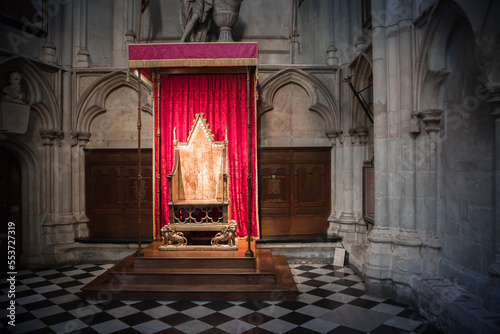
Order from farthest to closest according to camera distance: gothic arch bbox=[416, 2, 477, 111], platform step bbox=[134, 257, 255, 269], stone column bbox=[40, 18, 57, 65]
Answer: stone column bbox=[40, 18, 57, 65] → platform step bbox=[134, 257, 255, 269] → gothic arch bbox=[416, 2, 477, 111]

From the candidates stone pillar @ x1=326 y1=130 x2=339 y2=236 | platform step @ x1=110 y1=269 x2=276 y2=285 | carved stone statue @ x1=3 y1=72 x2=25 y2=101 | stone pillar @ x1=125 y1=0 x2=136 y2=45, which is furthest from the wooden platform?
stone pillar @ x1=125 y1=0 x2=136 y2=45

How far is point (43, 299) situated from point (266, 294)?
9.00ft

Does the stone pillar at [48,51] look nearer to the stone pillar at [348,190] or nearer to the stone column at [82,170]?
the stone column at [82,170]

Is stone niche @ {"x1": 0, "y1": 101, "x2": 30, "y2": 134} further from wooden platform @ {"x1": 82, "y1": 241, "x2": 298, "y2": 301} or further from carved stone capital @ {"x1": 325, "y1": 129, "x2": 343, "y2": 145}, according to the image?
carved stone capital @ {"x1": 325, "y1": 129, "x2": 343, "y2": 145}

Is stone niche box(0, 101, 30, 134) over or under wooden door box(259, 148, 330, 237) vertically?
over

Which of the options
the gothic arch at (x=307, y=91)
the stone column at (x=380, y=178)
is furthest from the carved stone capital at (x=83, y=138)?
the stone column at (x=380, y=178)

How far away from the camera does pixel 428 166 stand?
14.7 feet

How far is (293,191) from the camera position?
23.4 ft

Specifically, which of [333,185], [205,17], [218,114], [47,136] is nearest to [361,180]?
[333,185]

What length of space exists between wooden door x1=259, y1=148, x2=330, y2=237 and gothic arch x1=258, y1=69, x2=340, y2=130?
654 millimetres

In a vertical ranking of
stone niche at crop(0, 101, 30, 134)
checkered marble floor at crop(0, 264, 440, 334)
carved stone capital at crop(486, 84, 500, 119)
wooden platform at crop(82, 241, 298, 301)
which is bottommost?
checkered marble floor at crop(0, 264, 440, 334)

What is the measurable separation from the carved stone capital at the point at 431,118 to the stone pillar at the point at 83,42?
576cm

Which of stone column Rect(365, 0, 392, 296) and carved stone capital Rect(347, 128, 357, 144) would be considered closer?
stone column Rect(365, 0, 392, 296)

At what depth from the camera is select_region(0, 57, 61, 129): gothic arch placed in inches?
236
